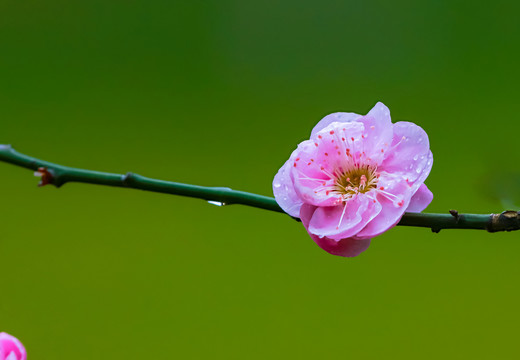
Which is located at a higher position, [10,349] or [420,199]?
[420,199]

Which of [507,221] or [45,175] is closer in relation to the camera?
[507,221]

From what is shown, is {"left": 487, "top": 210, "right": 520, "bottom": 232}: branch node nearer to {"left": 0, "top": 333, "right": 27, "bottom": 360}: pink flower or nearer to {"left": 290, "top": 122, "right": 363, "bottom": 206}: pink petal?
{"left": 290, "top": 122, "right": 363, "bottom": 206}: pink petal

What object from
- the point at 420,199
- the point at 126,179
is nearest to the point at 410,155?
the point at 420,199

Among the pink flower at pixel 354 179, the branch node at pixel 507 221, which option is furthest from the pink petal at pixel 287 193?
the branch node at pixel 507 221

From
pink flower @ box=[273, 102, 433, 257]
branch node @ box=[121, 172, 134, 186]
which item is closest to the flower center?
pink flower @ box=[273, 102, 433, 257]

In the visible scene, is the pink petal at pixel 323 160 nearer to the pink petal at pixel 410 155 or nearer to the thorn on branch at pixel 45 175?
the pink petal at pixel 410 155

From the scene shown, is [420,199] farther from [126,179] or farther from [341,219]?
[126,179]
